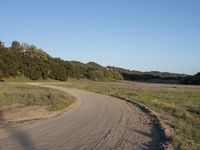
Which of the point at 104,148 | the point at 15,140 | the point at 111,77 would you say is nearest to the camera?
the point at 104,148

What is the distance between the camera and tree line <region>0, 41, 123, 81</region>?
92500mm

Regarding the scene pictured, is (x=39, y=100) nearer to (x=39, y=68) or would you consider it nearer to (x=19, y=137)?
(x=19, y=137)

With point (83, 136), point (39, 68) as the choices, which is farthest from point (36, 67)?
point (83, 136)

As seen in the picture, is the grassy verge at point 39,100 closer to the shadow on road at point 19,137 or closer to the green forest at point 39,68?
the shadow on road at point 19,137

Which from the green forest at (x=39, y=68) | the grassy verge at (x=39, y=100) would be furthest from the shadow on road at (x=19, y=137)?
the green forest at (x=39, y=68)

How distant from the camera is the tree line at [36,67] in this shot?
92.5 metres

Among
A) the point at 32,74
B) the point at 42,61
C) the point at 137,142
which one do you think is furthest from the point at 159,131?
the point at 42,61

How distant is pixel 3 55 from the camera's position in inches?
3652

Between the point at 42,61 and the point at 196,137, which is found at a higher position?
the point at 42,61

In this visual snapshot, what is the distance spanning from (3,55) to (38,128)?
262ft

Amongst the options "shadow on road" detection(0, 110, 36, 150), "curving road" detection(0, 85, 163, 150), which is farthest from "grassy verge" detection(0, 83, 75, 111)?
"shadow on road" detection(0, 110, 36, 150)

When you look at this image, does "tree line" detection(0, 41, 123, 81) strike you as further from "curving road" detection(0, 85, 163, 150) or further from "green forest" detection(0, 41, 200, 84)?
"curving road" detection(0, 85, 163, 150)

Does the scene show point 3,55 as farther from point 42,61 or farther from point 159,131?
point 159,131

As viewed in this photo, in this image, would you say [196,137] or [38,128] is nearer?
[196,137]
